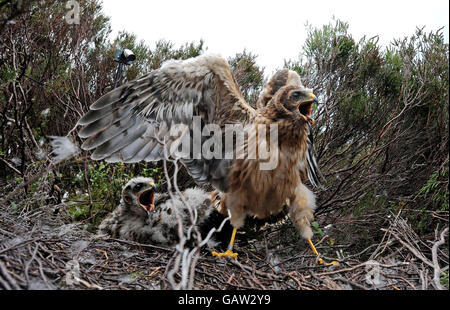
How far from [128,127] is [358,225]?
2.79 meters

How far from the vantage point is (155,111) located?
12.1 feet

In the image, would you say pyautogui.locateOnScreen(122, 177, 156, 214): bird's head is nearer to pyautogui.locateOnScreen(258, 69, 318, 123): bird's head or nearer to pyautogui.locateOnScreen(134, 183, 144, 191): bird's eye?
pyautogui.locateOnScreen(134, 183, 144, 191): bird's eye

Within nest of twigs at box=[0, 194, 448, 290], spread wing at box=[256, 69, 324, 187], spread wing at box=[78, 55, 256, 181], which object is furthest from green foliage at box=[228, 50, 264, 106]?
nest of twigs at box=[0, 194, 448, 290]

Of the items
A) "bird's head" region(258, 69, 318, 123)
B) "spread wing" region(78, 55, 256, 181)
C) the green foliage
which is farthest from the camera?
the green foliage

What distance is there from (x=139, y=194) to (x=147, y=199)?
0.14 metres

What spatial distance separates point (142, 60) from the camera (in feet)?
21.1

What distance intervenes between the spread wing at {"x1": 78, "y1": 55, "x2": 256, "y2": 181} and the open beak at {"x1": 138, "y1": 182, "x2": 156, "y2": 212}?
1.04 feet

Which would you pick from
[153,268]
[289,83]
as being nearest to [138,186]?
[153,268]

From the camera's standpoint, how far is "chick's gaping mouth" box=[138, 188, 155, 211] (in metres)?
3.73

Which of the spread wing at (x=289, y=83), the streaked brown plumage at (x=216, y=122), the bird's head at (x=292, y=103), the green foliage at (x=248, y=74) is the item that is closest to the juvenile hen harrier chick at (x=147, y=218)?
the streaked brown plumage at (x=216, y=122)

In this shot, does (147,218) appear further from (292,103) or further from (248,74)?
(248,74)
